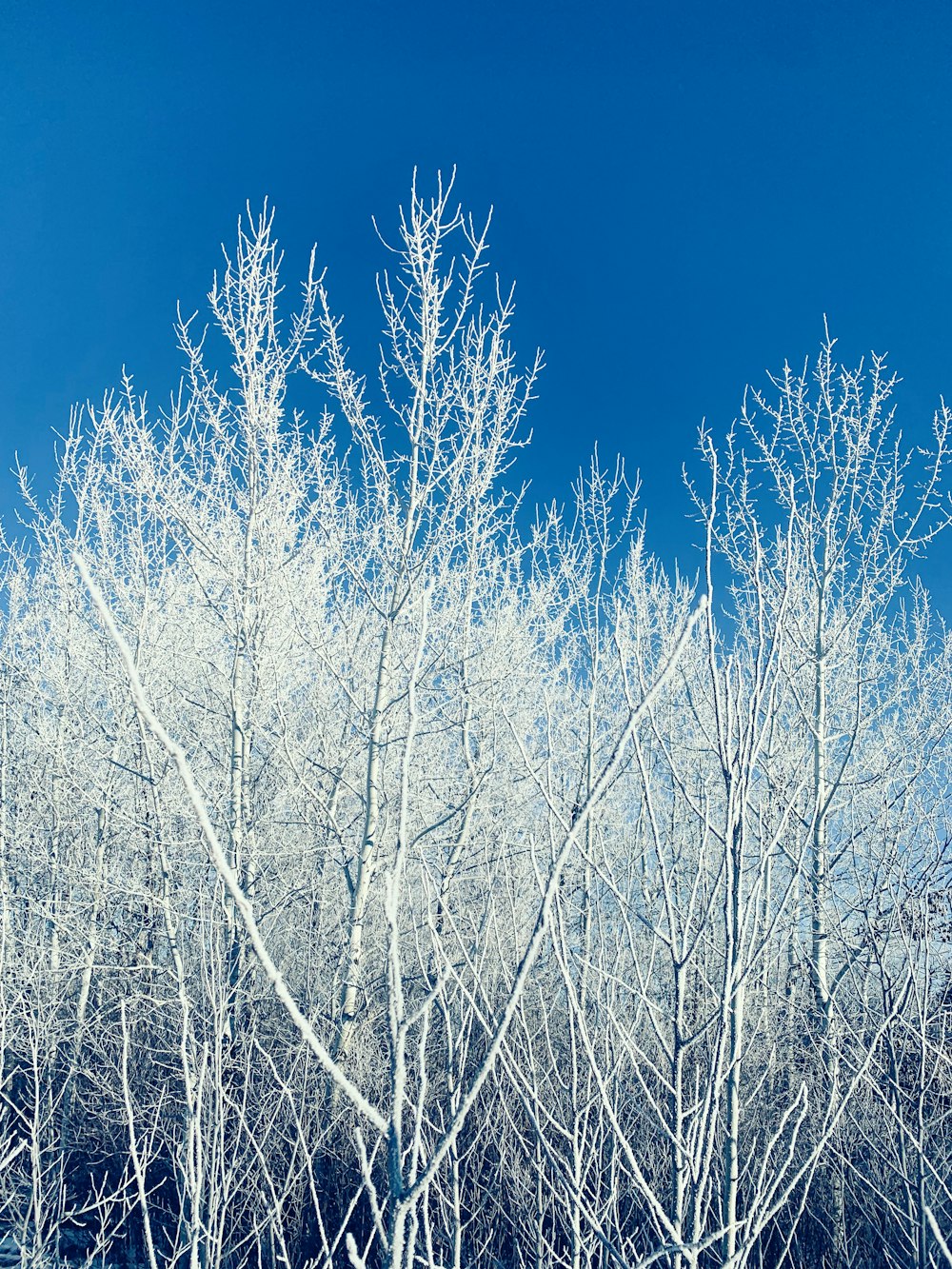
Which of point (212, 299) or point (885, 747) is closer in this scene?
point (212, 299)

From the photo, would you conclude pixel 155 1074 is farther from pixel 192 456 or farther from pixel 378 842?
pixel 192 456

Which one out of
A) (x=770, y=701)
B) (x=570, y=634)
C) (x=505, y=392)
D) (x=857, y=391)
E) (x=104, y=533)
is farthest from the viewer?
(x=570, y=634)

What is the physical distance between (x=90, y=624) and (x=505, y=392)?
17.9 feet

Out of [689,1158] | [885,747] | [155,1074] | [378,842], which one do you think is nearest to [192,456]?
[378,842]

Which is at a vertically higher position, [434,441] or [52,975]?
[434,441]

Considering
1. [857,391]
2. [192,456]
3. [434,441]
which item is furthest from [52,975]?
[857,391]

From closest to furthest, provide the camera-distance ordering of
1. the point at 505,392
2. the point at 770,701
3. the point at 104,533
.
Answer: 1. the point at 770,701
2. the point at 505,392
3. the point at 104,533

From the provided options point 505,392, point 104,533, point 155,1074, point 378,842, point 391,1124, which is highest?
point 505,392

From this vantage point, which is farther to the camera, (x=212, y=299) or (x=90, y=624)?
(x=90, y=624)

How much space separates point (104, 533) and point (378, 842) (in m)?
4.61

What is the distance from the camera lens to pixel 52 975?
6.54 metres

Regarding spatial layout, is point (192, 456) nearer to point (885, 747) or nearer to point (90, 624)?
point (90, 624)

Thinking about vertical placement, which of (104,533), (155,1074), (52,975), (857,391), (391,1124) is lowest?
(155,1074)

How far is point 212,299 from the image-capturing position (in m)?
6.83
